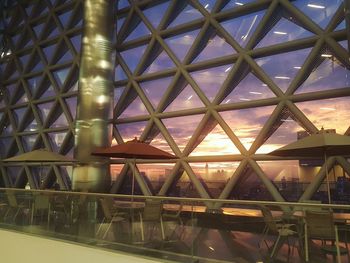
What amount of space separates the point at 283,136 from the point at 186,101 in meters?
4.11

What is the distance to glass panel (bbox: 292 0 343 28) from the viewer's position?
11133mm

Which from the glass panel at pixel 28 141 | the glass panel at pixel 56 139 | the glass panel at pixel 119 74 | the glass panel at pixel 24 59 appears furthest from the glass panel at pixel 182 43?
the glass panel at pixel 24 59

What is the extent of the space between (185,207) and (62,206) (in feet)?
9.47

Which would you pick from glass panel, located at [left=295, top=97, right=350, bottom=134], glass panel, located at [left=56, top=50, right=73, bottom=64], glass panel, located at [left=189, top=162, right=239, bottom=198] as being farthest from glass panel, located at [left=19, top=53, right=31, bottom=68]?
glass panel, located at [left=295, top=97, right=350, bottom=134]

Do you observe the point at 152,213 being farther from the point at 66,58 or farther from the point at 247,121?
the point at 66,58

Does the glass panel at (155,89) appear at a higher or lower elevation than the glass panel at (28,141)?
higher

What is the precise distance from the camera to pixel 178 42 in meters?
14.6

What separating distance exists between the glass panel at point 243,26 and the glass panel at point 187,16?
152cm

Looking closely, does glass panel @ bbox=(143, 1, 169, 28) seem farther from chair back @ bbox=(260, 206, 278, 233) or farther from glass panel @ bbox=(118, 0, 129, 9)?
chair back @ bbox=(260, 206, 278, 233)

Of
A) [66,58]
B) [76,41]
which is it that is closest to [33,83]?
[66,58]

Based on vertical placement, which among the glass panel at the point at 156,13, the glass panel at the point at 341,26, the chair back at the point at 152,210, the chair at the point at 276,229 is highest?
the glass panel at the point at 156,13

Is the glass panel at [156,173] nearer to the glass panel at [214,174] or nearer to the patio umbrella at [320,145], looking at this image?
the glass panel at [214,174]

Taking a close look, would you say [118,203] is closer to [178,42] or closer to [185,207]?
[185,207]

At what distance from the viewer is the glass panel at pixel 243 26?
501 inches
